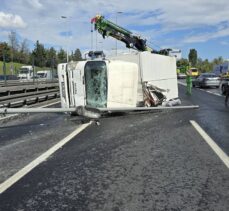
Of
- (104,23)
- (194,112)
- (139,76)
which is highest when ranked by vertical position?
(104,23)

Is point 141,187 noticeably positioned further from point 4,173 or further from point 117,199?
point 4,173

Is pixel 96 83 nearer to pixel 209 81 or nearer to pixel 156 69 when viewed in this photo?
pixel 156 69

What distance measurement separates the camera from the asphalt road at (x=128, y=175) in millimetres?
4996

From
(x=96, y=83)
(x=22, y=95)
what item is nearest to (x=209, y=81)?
(x=22, y=95)

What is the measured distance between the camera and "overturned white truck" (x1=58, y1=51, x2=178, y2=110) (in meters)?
13.6

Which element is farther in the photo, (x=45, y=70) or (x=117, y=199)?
(x=45, y=70)

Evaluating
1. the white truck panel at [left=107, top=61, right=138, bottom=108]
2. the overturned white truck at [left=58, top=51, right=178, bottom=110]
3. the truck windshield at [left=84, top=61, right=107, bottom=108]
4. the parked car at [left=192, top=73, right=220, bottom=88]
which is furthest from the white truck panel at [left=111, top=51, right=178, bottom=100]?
the parked car at [left=192, top=73, right=220, bottom=88]

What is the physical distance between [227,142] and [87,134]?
338cm

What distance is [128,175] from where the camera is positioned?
6.23 meters

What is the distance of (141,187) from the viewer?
5.59m

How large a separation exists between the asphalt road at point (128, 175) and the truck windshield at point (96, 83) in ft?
10.4

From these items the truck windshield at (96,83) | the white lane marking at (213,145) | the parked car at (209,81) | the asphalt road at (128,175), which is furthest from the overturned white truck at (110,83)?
the parked car at (209,81)

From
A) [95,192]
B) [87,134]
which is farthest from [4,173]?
[87,134]

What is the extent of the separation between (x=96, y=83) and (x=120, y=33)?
12.2 metres
